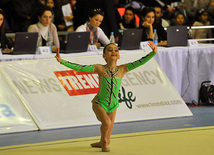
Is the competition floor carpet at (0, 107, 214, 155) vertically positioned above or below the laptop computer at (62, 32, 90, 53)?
below

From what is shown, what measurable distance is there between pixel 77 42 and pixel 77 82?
0.83 metres

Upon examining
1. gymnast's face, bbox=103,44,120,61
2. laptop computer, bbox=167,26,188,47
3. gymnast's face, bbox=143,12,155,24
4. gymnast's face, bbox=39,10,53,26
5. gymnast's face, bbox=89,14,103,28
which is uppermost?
gymnast's face, bbox=103,44,120,61

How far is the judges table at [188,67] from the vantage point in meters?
7.57

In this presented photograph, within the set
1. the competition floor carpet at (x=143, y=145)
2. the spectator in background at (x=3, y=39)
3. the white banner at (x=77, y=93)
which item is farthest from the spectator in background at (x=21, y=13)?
the competition floor carpet at (x=143, y=145)

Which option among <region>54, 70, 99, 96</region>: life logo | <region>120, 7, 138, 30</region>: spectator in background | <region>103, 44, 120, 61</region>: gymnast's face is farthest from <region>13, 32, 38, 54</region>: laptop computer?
<region>120, 7, 138, 30</region>: spectator in background

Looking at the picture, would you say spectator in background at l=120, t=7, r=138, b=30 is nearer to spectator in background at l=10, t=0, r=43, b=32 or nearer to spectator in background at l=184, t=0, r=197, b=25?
spectator in background at l=10, t=0, r=43, b=32

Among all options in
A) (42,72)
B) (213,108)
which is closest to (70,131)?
(42,72)

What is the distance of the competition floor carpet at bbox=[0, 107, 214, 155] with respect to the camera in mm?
4484

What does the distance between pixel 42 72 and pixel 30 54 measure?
578mm

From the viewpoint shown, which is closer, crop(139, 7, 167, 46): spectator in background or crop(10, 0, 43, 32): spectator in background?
crop(139, 7, 167, 46): spectator in background

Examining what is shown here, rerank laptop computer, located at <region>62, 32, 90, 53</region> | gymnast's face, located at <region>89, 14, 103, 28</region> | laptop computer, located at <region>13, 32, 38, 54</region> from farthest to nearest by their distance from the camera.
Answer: gymnast's face, located at <region>89, 14, 103, 28</region>, laptop computer, located at <region>62, 32, 90, 53</region>, laptop computer, located at <region>13, 32, 38, 54</region>

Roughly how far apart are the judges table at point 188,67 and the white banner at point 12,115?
245 cm

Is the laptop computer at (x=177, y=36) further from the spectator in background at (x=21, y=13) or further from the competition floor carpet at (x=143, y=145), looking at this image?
the spectator in background at (x=21, y=13)

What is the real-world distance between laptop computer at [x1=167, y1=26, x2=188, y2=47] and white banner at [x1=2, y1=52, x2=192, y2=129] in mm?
1010
